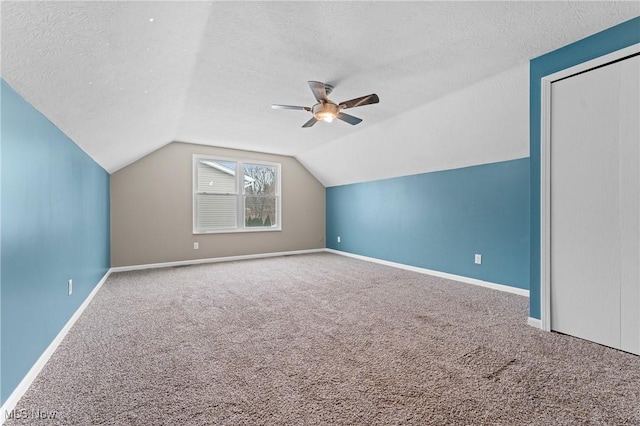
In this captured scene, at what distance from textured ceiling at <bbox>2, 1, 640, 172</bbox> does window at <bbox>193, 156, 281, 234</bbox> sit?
226cm

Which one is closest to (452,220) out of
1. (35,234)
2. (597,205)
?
(597,205)

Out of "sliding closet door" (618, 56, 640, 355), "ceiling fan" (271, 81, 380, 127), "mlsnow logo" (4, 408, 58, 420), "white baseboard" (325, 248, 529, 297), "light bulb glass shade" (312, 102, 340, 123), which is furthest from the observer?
"white baseboard" (325, 248, 529, 297)

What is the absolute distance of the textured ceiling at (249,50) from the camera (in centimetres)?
146

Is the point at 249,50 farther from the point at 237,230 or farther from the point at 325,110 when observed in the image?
the point at 237,230

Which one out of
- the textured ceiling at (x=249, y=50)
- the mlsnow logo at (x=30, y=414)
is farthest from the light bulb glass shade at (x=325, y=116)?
the mlsnow logo at (x=30, y=414)

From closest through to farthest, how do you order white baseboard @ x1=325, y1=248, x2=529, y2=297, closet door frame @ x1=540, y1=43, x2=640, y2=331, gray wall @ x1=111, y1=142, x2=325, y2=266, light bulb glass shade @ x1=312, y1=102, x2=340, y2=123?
closet door frame @ x1=540, y1=43, x2=640, y2=331
light bulb glass shade @ x1=312, y1=102, x2=340, y2=123
white baseboard @ x1=325, y1=248, x2=529, y2=297
gray wall @ x1=111, y1=142, x2=325, y2=266

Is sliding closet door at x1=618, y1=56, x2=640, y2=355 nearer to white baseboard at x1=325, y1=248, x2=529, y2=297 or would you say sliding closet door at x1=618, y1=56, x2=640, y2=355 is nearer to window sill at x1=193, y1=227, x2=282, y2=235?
white baseboard at x1=325, y1=248, x2=529, y2=297

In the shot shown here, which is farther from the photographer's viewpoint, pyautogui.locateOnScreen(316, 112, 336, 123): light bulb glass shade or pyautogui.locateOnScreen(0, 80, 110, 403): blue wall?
pyautogui.locateOnScreen(316, 112, 336, 123): light bulb glass shade

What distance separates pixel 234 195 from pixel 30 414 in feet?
15.6

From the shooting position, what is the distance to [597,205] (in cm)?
217

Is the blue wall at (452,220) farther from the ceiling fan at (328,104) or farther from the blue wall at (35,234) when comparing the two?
the blue wall at (35,234)

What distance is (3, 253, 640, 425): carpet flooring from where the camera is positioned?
1.42 meters

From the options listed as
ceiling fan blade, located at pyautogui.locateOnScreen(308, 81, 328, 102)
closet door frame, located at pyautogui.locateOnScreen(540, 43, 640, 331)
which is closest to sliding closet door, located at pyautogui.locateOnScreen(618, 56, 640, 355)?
closet door frame, located at pyautogui.locateOnScreen(540, 43, 640, 331)

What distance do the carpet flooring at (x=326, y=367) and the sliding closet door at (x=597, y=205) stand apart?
0.24 meters
